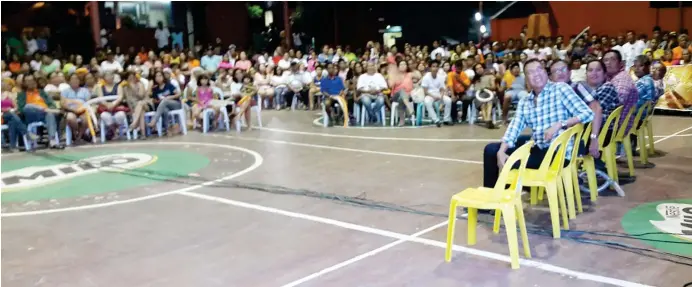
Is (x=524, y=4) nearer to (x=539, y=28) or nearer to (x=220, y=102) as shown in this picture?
(x=539, y=28)

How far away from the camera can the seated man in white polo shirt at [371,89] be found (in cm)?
1130

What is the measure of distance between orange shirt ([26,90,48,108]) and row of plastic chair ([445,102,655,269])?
810 cm

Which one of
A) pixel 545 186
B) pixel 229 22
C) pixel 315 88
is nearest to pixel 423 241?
pixel 545 186

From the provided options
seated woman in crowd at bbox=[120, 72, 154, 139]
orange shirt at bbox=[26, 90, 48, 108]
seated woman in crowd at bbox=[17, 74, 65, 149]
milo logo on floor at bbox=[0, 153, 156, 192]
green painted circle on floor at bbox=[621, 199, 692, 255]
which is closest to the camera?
Answer: green painted circle on floor at bbox=[621, 199, 692, 255]

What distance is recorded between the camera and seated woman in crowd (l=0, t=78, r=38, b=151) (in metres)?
9.87

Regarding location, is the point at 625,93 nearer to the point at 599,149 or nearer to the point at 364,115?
the point at 599,149

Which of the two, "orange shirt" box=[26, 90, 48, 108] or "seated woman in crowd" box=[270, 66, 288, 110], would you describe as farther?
"seated woman in crowd" box=[270, 66, 288, 110]

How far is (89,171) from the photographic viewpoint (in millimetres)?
7977

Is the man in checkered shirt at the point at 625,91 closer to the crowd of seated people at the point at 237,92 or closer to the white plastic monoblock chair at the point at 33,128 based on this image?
the crowd of seated people at the point at 237,92

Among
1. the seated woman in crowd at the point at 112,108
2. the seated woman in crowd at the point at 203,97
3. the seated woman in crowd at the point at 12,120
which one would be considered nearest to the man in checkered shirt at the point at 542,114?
the seated woman in crowd at the point at 203,97

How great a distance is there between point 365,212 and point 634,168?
10.6 ft

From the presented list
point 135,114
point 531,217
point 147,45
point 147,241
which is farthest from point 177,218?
point 147,45

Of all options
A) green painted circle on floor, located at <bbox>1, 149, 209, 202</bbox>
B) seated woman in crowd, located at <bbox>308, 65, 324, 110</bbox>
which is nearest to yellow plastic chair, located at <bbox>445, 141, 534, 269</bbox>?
green painted circle on floor, located at <bbox>1, 149, 209, 202</bbox>

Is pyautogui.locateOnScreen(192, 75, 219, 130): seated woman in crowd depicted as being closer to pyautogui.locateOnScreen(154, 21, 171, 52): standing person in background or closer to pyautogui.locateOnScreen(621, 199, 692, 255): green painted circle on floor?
pyautogui.locateOnScreen(154, 21, 171, 52): standing person in background
